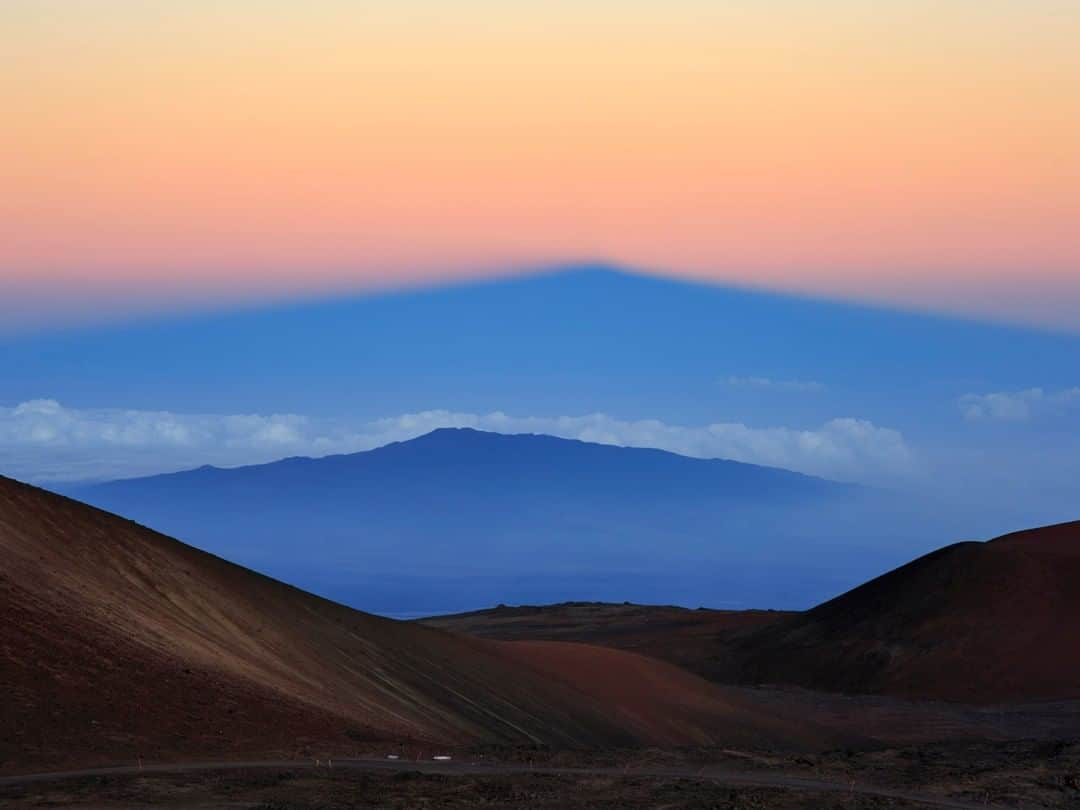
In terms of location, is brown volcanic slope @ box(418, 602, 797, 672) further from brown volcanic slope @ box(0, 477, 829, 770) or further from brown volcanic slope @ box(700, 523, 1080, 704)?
brown volcanic slope @ box(0, 477, 829, 770)

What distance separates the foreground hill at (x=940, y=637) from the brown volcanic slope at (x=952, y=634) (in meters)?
0.08

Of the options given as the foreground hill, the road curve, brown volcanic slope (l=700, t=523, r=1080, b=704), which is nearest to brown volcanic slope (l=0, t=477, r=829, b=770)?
the road curve

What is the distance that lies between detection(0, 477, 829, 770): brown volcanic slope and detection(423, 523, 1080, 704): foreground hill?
63.9 ft

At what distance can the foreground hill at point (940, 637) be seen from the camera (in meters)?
83.6

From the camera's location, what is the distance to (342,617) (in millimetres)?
57594

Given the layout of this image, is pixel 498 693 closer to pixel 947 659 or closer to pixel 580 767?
pixel 580 767

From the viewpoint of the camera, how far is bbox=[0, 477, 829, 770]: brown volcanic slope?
114ft

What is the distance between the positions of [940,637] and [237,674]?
55792 millimetres

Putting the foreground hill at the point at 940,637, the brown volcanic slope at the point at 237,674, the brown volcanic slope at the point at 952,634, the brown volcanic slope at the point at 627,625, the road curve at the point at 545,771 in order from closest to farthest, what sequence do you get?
the road curve at the point at 545,771 < the brown volcanic slope at the point at 237,674 < the brown volcanic slope at the point at 952,634 < the foreground hill at the point at 940,637 < the brown volcanic slope at the point at 627,625

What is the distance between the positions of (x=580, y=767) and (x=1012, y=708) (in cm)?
4793

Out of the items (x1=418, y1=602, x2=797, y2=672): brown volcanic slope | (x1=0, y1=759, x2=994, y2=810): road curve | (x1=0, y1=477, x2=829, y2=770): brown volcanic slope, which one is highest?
(x1=418, y1=602, x2=797, y2=672): brown volcanic slope

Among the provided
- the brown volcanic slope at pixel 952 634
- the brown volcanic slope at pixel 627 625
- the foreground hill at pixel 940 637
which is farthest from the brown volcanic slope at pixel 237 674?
the brown volcanic slope at pixel 627 625

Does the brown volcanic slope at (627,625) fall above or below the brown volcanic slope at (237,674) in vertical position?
above

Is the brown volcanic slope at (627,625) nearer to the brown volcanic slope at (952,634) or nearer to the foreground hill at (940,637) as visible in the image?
the foreground hill at (940,637)
